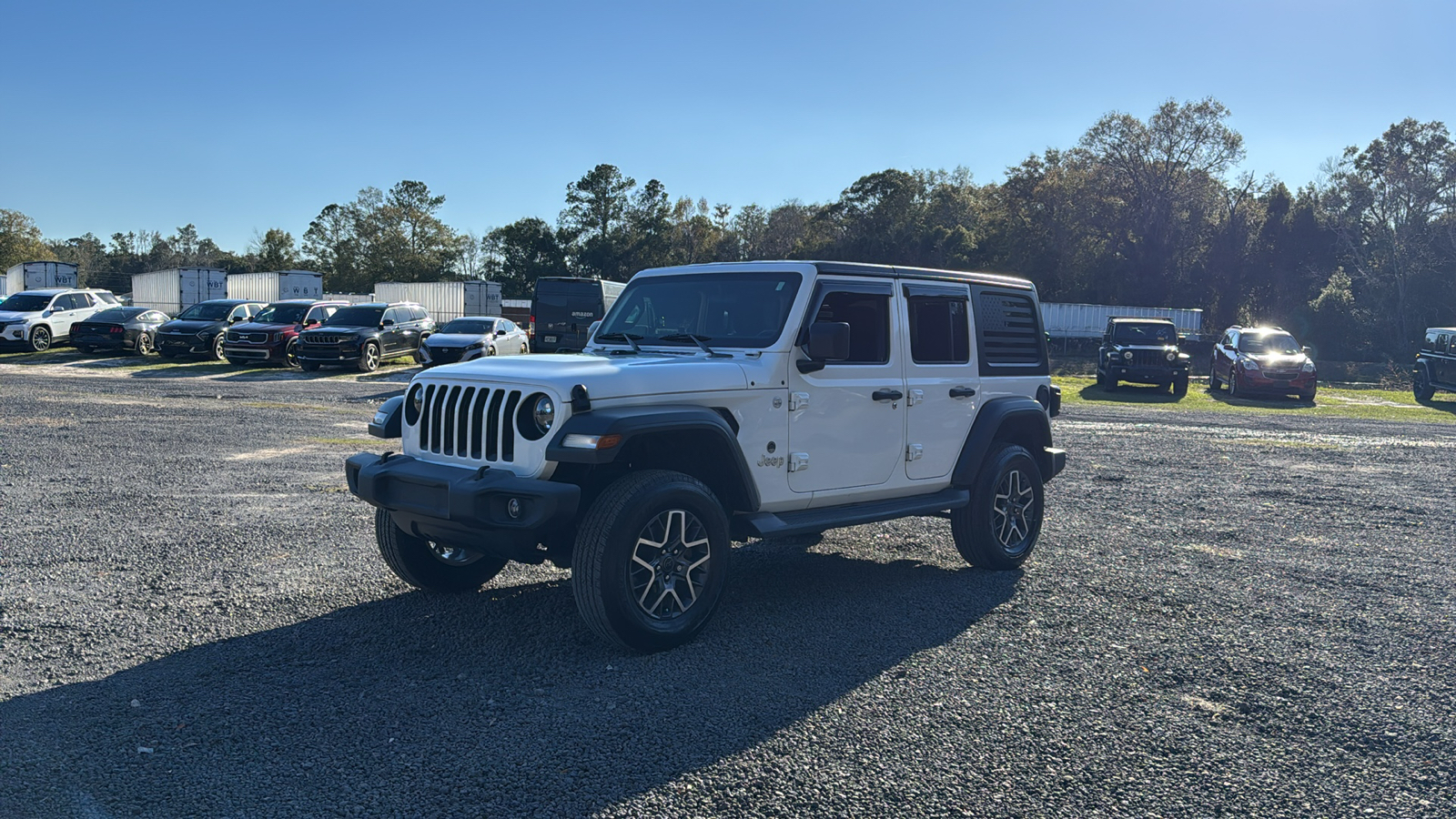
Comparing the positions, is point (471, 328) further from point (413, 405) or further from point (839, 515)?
point (839, 515)

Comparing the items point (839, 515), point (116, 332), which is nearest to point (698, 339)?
point (839, 515)

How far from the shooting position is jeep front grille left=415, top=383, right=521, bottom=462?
5.05 metres

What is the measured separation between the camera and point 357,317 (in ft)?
88.7

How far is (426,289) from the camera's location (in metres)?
47.7

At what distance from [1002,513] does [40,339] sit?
30869mm

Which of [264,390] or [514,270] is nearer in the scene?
[264,390]

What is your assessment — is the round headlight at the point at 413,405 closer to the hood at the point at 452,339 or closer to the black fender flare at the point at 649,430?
the black fender flare at the point at 649,430

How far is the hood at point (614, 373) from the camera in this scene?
4.98 m

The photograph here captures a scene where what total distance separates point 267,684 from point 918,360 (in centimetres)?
419

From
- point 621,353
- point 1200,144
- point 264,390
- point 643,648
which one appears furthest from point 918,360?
point 1200,144

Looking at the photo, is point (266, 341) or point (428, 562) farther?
point (266, 341)

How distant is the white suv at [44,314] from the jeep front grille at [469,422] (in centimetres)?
2937

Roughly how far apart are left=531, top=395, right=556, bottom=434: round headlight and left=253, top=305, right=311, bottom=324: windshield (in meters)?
25.4

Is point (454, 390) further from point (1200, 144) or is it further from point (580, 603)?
point (1200, 144)
